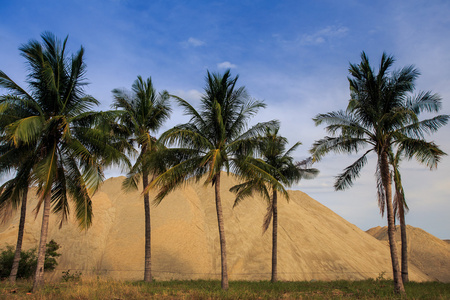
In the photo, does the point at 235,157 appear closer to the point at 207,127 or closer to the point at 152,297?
the point at 207,127

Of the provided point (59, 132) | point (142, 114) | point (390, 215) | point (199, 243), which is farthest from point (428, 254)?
point (59, 132)

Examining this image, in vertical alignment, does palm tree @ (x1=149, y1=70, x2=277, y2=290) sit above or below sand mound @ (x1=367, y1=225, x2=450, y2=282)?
above

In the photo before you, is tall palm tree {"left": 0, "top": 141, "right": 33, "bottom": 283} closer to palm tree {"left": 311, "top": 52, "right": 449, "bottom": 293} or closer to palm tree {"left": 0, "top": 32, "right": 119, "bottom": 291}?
palm tree {"left": 0, "top": 32, "right": 119, "bottom": 291}

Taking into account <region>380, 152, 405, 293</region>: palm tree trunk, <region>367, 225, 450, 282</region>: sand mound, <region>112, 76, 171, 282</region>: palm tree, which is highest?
<region>112, 76, 171, 282</region>: palm tree

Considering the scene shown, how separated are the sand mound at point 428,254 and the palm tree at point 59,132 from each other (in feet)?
137

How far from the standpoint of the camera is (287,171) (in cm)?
2483

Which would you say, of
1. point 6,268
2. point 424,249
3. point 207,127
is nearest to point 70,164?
point 207,127

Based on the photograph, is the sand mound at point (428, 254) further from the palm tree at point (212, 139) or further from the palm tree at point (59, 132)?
the palm tree at point (59, 132)

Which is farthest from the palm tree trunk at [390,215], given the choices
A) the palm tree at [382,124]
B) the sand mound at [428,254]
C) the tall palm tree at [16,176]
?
the sand mound at [428,254]

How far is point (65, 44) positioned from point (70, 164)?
18.2 ft

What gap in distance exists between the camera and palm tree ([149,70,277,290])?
1689 cm

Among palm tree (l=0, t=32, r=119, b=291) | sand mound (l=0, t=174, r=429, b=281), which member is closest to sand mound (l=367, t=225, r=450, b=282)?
sand mound (l=0, t=174, r=429, b=281)

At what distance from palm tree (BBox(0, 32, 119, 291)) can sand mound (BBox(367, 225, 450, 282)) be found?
137ft

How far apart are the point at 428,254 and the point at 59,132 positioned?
49.8 m
